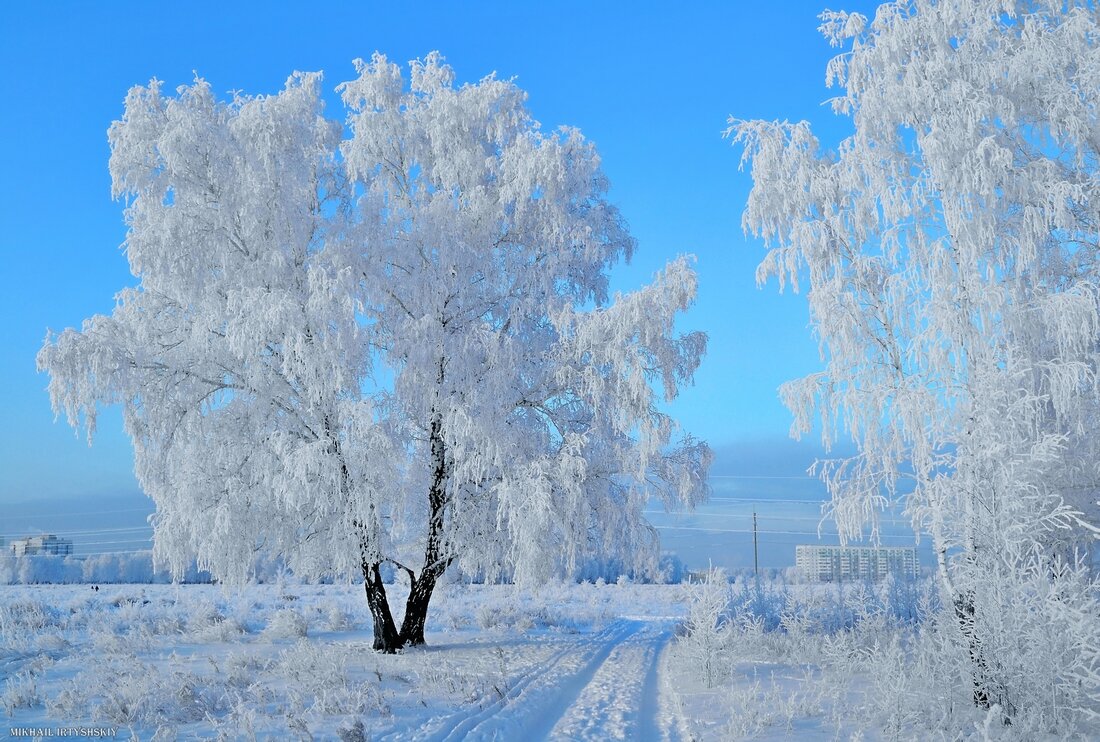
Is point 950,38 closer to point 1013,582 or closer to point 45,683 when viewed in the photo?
point 1013,582

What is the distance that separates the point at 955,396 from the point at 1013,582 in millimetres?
2322

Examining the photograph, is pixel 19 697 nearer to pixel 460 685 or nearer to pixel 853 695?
pixel 460 685

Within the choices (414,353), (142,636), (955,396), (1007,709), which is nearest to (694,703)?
(1007,709)

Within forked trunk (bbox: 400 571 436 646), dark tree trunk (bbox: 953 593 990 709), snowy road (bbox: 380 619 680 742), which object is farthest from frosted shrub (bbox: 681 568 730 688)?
forked trunk (bbox: 400 571 436 646)

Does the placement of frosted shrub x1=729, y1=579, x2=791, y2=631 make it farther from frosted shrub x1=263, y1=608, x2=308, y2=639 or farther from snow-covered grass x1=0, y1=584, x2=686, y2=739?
frosted shrub x1=263, y1=608, x2=308, y2=639

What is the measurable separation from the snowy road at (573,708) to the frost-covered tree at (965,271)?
3.56 metres

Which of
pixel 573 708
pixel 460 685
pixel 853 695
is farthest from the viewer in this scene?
pixel 853 695

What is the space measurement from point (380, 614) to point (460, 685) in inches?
195

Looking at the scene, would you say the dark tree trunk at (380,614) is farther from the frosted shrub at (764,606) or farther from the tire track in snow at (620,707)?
the frosted shrub at (764,606)

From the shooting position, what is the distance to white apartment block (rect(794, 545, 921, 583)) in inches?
794

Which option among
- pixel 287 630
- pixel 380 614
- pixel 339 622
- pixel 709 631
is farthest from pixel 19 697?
pixel 339 622

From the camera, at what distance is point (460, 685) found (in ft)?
31.7

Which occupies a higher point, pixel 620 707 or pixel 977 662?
pixel 977 662

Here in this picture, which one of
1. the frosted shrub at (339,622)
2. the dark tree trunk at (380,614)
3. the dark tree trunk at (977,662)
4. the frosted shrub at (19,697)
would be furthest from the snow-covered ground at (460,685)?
the frosted shrub at (339,622)
